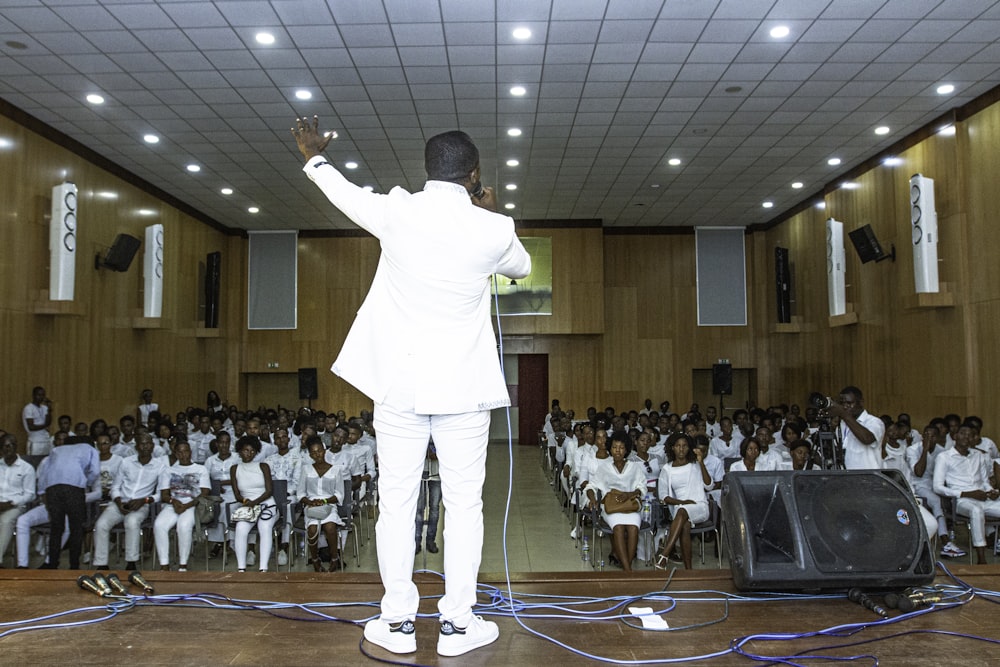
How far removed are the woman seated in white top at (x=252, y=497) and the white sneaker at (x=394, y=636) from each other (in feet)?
12.3

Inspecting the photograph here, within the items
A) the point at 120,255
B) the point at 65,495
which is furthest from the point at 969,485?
the point at 120,255

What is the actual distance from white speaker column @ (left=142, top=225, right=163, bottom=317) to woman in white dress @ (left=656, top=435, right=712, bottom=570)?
9.24 m

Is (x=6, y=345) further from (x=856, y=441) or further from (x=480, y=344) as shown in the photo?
(x=856, y=441)

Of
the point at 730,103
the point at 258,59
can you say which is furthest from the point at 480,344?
the point at 730,103

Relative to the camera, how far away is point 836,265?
12.1 m

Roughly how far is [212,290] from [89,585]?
13.0 meters

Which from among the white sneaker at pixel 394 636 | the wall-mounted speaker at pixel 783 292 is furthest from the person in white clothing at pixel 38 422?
the wall-mounted speaker at pixel 783 292

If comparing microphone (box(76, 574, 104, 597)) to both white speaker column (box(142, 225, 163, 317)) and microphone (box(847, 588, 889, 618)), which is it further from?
white speaker column (box(142, 225, 163, 317))

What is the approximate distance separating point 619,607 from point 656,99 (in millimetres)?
7740

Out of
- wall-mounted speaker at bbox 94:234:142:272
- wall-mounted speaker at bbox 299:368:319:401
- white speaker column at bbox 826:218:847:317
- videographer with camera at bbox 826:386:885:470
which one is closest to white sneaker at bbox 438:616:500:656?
videographer with camera at bbox 826:386:885:470

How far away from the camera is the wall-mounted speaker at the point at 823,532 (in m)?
2.71

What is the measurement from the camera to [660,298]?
1692 cm

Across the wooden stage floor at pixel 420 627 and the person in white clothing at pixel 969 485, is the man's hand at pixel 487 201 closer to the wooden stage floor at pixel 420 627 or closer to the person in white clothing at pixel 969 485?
the wooden stage floor at pixel 420 627

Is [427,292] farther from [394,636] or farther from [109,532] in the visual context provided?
[109,532]
